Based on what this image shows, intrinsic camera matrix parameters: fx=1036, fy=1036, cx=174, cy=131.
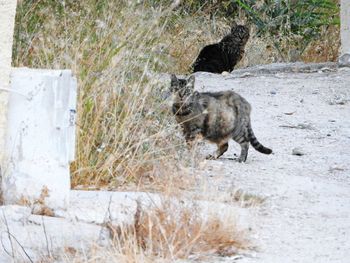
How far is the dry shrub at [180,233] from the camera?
546 cm

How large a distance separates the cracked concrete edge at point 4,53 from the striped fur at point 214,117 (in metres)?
2.97

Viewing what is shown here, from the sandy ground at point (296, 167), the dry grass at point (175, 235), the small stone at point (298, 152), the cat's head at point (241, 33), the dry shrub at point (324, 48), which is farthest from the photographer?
the dry shrub at point (324, 48)

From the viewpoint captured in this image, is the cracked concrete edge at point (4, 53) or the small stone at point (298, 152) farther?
the small stone at point (298, 152)

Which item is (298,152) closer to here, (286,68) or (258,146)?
(258,146)

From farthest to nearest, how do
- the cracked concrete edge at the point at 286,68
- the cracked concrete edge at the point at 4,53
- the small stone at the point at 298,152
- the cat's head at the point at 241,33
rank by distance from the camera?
the cat's head at the point at 241,33, the cracked concrete edge at the point at 286,68, the small stone at the point at 298,152, the cracked concrete edge at the point at 4,53

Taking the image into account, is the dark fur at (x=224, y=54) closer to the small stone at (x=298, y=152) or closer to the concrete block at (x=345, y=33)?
the concrete block at (x=345, y=33)

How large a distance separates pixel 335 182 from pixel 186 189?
1.97 meters

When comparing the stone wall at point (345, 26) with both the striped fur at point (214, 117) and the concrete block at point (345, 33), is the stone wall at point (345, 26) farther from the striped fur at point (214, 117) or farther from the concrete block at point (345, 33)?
the striped fur at point (214, 117)

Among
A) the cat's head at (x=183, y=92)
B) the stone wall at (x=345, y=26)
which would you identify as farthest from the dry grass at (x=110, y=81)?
the stone wall at (x=345, y=26)

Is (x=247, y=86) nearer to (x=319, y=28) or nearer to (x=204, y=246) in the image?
(x=319, y=28)

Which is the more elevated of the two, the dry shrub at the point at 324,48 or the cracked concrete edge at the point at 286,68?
the dry shrub at the point at 324,48

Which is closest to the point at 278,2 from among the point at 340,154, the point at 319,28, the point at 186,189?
the point at 319,28

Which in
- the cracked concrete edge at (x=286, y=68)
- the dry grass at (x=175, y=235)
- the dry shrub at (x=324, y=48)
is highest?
the dry shrub at (x=324, y=48)

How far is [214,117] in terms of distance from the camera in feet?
30.6
